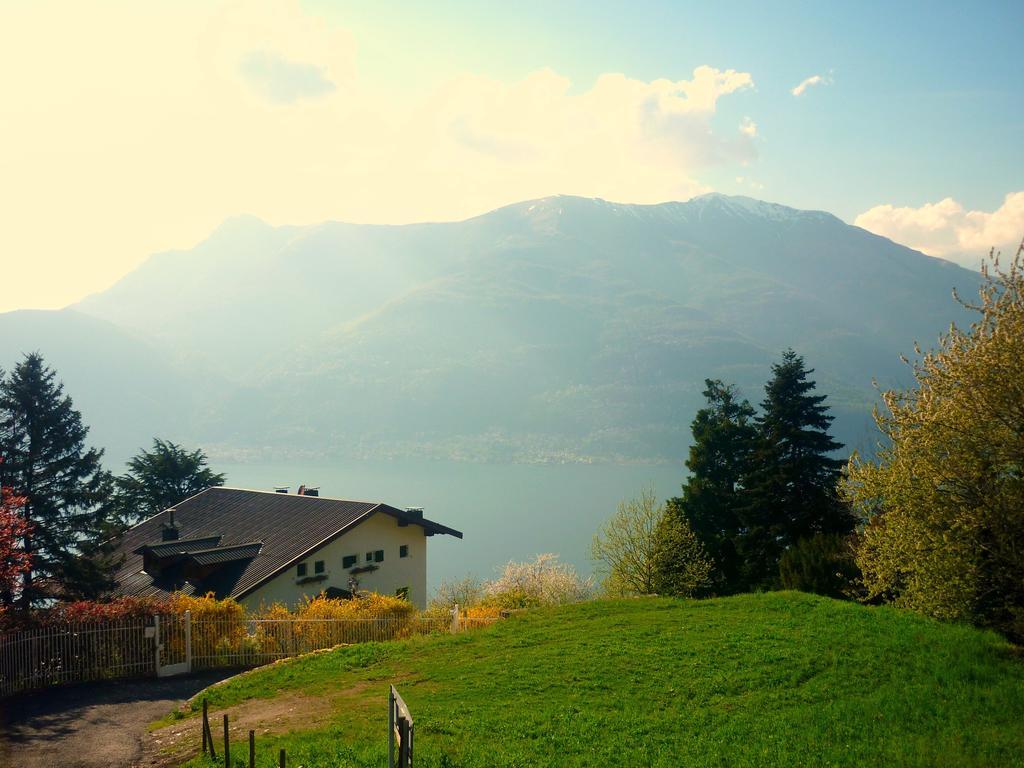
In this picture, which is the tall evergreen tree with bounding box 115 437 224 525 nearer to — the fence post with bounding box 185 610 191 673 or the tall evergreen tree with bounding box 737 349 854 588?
the fence post with bounding box 185 610 191 673

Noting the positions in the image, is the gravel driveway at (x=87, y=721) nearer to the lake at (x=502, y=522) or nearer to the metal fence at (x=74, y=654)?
the metal fence at (x=74, y=654)

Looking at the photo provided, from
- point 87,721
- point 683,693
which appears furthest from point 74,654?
point 683,693

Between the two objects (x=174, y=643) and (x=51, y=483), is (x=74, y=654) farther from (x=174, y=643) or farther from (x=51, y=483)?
(x=51, y=483)

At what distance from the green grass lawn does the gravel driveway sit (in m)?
1.83

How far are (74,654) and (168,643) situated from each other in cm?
238

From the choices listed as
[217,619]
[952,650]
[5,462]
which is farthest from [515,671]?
[5,462]

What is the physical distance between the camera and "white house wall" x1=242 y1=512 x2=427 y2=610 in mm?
33344

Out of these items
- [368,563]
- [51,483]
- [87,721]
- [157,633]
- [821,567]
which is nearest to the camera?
[87,721]

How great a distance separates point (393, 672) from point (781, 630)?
9.46m

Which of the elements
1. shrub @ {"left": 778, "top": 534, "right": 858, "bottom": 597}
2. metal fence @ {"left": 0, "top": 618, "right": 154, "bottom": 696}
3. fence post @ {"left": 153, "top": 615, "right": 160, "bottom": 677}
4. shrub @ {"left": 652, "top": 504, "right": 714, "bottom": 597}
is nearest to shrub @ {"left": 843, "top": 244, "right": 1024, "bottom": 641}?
shrub @ {"left": 778, "top": 534, "right": 858, "bottom": 597}

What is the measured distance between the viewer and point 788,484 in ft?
120

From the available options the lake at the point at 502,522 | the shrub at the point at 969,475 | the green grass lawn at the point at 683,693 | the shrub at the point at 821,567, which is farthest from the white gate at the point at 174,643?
the lake at the point at 502,522

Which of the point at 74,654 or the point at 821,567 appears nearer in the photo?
the point at 74,654

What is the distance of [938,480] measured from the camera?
14.4 m
